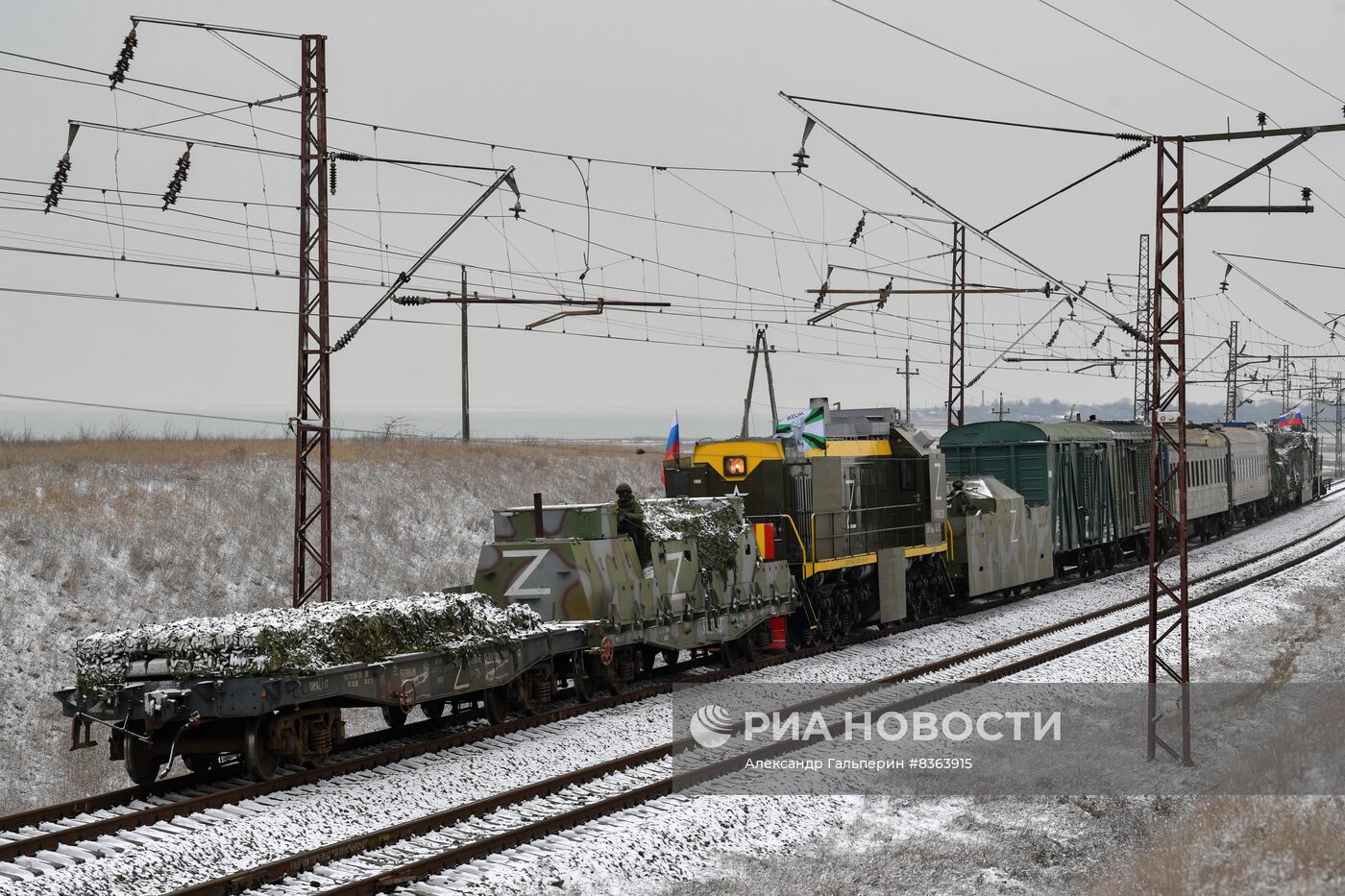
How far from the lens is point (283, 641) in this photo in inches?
495

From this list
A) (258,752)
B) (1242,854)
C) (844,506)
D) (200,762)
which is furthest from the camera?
(844,506)

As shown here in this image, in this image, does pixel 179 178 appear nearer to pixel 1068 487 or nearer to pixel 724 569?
pixel 724 569

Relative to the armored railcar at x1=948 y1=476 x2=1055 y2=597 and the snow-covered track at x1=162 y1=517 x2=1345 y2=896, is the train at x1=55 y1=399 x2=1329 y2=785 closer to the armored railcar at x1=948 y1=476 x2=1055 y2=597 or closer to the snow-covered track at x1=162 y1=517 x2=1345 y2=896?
the armored railcar at x1=948 y1=476 x2=1055 y2=597

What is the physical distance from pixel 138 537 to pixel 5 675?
5916mm

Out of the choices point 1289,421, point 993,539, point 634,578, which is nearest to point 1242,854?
point 634,578

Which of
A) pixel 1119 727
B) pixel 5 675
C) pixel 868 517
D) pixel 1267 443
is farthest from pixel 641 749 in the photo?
pixel 1267 443

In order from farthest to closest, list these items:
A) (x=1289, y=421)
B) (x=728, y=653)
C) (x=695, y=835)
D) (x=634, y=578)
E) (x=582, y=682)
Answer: (x=1289, y=421) → (x=728, y=653) → (x=634, y=578) → (x=582, y=682) → (x=695, y=835)

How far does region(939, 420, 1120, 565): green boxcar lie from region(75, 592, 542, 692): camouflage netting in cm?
1912

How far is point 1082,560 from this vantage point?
33.6m

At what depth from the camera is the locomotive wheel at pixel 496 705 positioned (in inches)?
598

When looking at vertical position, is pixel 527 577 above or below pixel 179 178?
below

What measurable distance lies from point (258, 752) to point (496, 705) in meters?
3.47

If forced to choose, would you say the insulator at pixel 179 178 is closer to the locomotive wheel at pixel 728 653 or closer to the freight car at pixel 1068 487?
the locomotive wheel at pixel 728 653

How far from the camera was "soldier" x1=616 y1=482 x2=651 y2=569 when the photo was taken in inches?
696
